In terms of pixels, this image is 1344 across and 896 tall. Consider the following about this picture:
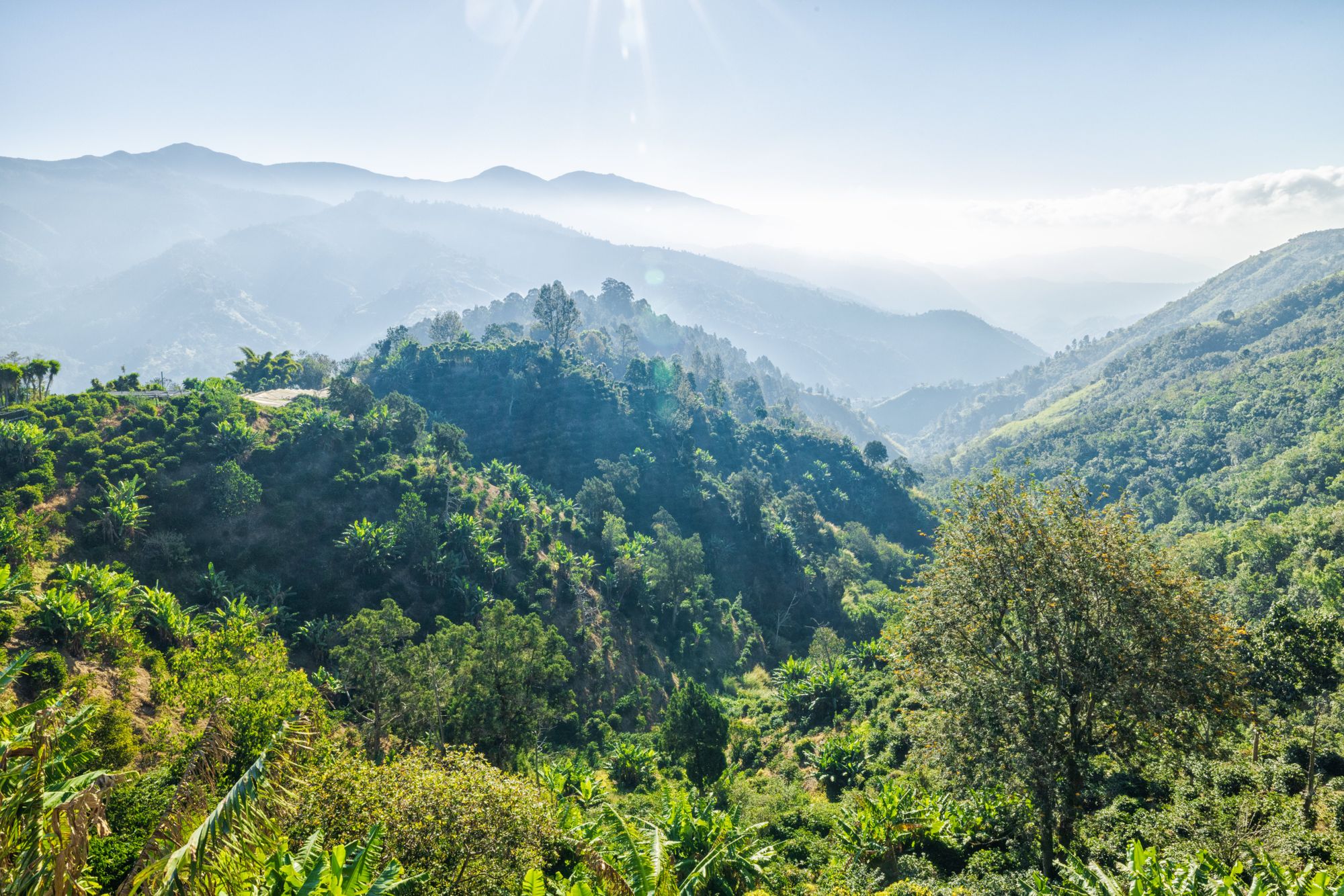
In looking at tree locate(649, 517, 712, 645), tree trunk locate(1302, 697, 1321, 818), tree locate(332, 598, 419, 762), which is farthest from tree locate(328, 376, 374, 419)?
tree trunk locate(1302, 697, 1321, 818)

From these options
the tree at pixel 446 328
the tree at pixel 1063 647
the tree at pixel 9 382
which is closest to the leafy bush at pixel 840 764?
the tree at pixel 1063 647

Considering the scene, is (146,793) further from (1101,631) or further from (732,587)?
(732,587)

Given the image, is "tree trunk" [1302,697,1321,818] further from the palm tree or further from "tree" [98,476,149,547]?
"tree" [98,476,149,547]

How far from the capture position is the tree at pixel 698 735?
1124 inches

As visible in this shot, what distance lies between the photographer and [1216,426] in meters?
118

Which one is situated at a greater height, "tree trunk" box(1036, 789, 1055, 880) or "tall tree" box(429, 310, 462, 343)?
"tall tree" box(429, 310, 462, 343)

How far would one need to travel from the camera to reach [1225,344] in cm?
18088

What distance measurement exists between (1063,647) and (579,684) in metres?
34.7

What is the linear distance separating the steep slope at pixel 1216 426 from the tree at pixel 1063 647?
70311 mm

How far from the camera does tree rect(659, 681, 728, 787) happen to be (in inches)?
1124

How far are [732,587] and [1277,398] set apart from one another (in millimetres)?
117921

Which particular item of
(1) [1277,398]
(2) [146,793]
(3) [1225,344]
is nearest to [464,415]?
(2) [146,793]

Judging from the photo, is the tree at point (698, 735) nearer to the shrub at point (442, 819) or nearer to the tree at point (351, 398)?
the shrub at point (442, 819)

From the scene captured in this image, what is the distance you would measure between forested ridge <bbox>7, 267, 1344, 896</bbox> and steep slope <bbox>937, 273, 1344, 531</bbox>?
668 inches
